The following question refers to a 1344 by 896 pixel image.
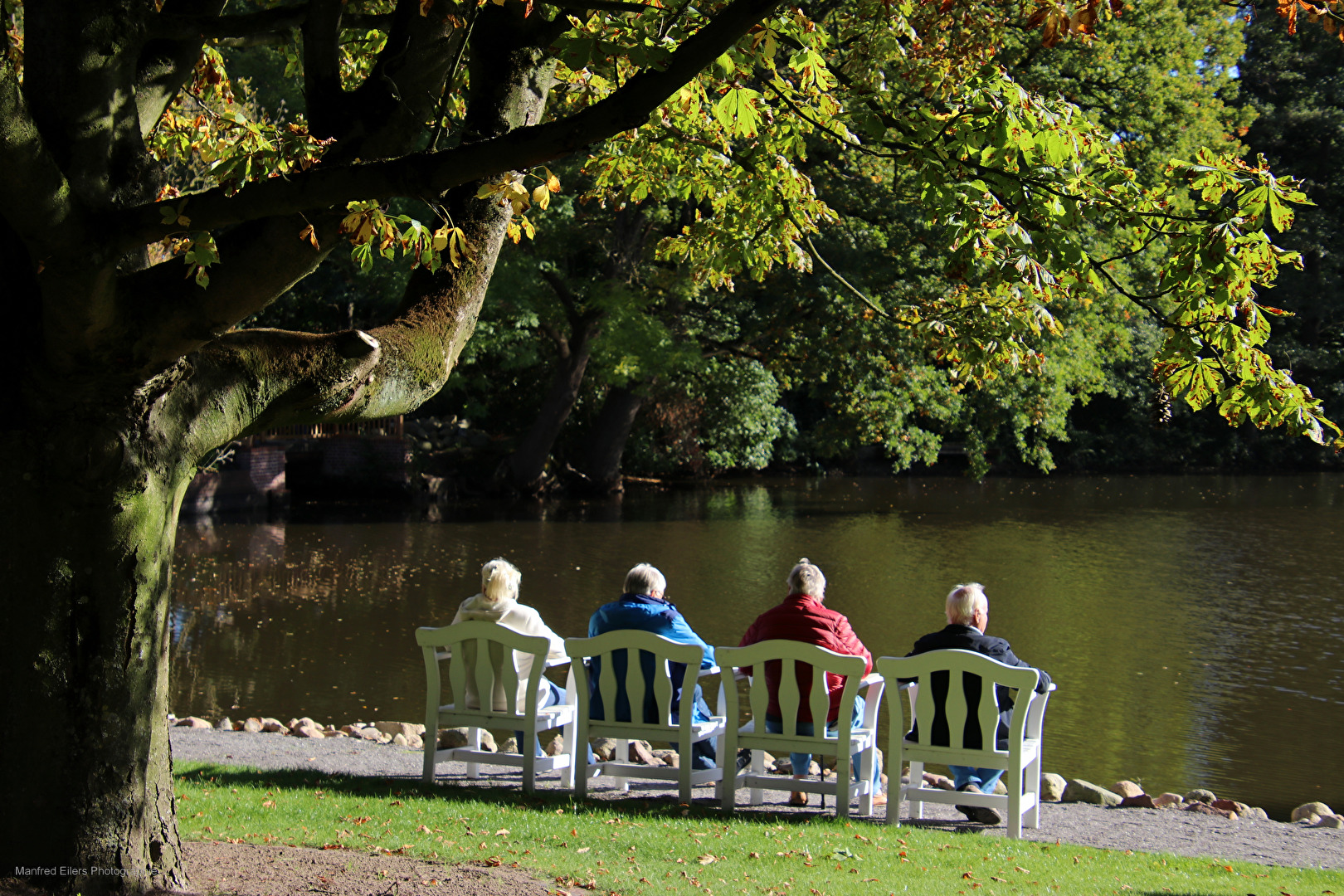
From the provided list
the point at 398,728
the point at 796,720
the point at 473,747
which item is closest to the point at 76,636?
the point at 796,720

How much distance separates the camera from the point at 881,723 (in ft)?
33.8

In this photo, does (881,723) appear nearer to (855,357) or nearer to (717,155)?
(717,155)

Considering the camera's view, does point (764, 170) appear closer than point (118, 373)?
No

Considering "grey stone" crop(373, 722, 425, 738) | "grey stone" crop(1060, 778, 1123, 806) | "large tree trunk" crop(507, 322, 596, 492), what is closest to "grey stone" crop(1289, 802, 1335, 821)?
"grey stone" crop(1060, 778, 1123, 806)

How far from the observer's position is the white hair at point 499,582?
691 centimetres

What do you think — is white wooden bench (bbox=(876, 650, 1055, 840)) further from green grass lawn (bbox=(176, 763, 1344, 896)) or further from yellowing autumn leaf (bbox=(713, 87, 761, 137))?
yellowing autumn leaf (bbox=(713, 87, 761, 137))

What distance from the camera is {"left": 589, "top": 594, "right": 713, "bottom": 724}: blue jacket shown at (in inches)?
253

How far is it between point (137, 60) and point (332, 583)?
13934 millimetres

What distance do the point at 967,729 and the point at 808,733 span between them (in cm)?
81

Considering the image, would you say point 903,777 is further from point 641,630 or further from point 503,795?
point 503,795

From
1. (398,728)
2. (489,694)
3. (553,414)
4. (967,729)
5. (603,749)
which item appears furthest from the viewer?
(553,414)

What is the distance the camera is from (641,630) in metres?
6.39

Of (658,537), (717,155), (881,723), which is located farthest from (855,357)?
(717,155)

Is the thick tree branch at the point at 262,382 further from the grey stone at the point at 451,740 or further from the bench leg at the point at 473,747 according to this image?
the grey stone at the point at 451,740
